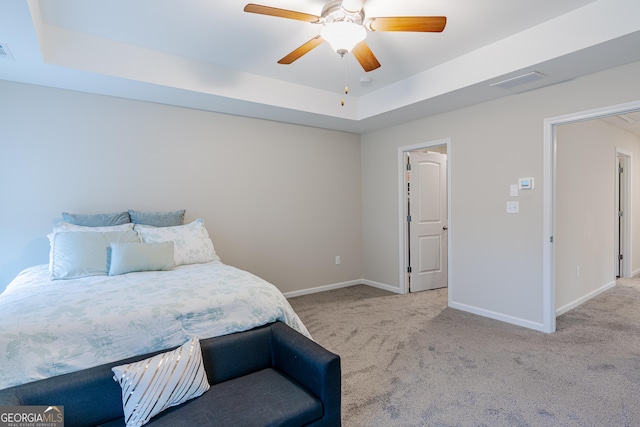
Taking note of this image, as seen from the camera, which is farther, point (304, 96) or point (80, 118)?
point (304, 96)

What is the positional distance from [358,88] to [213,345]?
3249 millimetres

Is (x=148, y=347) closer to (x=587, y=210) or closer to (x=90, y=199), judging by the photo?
(x=90, y=199)

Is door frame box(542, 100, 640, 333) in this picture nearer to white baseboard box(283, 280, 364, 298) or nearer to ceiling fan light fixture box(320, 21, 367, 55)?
ceiling fan light fixture box(320, 21, 367, 55)

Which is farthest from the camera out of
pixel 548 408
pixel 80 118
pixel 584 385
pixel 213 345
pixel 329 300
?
pixel 329 300

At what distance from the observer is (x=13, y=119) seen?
291 centimetres

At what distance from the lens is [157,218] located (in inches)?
128

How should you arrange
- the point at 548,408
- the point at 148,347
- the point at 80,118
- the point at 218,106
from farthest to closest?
the point at 218,106
the point at 80,118
the point at 548,408
the point at 148,347

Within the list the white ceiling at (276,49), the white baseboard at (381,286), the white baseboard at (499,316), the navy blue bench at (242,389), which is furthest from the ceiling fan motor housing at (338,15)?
the white baseboard at (381,286)

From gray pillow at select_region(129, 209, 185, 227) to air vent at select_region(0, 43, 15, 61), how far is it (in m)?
1.45

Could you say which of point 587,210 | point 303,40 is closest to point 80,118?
point 303,40

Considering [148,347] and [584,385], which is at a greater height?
[148,347]

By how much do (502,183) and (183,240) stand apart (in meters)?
3.23

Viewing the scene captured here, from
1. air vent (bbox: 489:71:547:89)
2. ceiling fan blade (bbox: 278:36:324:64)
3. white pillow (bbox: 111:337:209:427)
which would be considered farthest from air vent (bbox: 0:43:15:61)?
air vent (bbox: 489:71:547:89)

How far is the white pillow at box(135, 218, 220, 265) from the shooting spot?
115 inches
